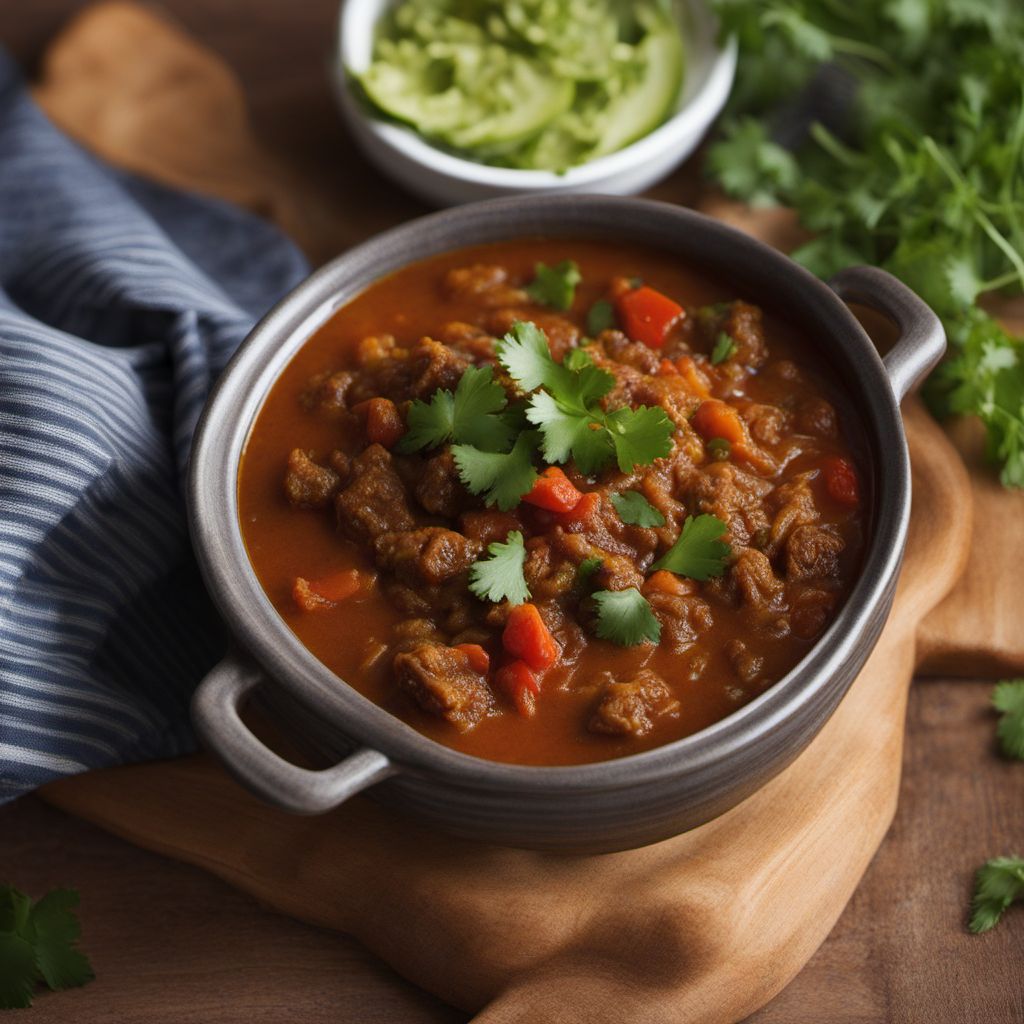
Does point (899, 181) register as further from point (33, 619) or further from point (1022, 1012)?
point (33, 619)

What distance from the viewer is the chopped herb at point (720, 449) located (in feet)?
13.7

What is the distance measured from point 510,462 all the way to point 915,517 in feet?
5.62

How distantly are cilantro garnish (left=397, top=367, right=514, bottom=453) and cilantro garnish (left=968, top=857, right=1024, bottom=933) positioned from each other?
202 centimetres

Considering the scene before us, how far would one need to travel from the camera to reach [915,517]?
15.9ft

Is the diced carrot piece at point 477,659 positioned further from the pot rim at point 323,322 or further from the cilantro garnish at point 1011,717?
the cilantro garnish at point 1011,717

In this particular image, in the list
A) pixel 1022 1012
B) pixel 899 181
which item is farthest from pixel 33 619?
pixel 899 181

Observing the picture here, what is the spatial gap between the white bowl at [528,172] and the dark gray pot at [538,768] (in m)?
1.16

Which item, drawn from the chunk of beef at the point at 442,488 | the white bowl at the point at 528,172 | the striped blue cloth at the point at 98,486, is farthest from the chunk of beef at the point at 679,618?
the white bowl at the point at 528,172

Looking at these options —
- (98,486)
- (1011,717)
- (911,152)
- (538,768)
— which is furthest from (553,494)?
(911,152)

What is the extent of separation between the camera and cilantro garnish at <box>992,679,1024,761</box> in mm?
4516

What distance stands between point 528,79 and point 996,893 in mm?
3720

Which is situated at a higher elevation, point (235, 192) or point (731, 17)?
point (731, 17)

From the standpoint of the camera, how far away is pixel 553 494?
394 centimetres

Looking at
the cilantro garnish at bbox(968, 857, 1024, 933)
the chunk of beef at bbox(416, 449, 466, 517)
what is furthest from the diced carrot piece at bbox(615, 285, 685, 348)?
the cilantro garnish at bbox(968, 857, 1024, 933)
